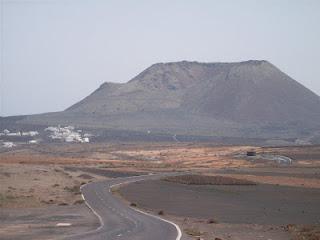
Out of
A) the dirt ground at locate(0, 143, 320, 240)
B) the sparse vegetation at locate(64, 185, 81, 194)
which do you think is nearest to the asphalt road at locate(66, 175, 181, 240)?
the dirt ground at locate(0, 143, 320, 240)

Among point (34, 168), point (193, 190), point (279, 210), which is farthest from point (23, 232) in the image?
point (34, 168)

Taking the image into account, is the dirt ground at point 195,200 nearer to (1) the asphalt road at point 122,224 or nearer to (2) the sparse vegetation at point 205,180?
A: (1) the asphalt road at point 122,224

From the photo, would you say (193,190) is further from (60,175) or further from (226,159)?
(226,159)

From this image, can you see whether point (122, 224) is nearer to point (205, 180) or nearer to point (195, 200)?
point (195, 200)

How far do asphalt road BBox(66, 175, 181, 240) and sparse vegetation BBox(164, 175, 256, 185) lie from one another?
19.3 meters

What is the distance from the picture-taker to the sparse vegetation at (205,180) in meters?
83.6

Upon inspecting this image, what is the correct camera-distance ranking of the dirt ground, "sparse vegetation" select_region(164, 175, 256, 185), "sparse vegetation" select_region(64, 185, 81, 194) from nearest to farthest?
the dirt ground → "sparse vegetation" select_region(64, 185, 81, 194) → "sparse vegetation" select_region(164, 175, 256, 185)

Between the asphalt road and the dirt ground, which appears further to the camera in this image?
the dirt ground

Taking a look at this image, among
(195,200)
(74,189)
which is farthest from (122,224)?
(74,189)

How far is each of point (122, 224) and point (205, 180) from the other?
4308cm

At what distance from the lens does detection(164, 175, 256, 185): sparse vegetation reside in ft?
274

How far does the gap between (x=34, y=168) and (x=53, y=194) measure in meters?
31.7

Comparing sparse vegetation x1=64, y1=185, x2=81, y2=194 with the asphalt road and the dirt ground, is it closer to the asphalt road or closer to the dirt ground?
the dirt ground

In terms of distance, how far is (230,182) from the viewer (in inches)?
3300
